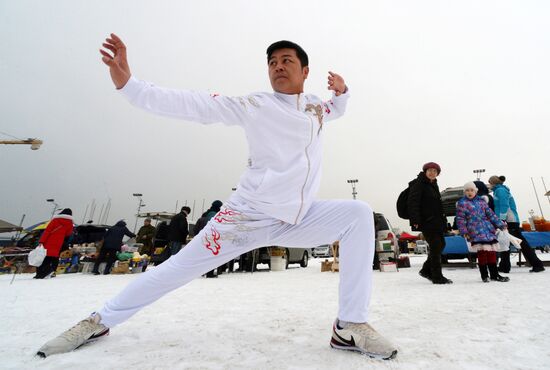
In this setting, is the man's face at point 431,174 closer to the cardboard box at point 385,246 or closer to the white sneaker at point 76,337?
the cardboard box at point 385,246

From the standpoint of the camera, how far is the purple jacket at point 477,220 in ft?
16.8

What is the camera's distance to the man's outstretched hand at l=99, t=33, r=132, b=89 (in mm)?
1672

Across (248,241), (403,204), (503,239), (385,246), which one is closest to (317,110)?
(248,241)

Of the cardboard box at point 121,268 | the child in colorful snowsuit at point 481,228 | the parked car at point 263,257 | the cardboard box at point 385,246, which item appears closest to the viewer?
the child in colorful snowsuit at point 481,228

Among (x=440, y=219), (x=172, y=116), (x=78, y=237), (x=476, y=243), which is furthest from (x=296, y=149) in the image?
(x=78, y=237)

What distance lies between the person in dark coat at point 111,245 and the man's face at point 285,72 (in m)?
9.51

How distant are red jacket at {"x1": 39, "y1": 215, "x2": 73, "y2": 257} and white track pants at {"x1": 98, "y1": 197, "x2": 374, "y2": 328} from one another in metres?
8.44

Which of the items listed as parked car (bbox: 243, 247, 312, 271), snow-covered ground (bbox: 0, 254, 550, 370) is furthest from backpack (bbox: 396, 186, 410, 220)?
parked car (bbox: 243, 247, 312, 271)

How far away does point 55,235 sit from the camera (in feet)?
27.9

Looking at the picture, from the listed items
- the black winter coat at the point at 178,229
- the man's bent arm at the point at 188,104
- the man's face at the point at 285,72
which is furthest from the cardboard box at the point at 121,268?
the man's face at the point at 285,72

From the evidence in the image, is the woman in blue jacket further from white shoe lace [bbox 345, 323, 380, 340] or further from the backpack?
white shoe lace [bbox 345, 323, 380, 340]

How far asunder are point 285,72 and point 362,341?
1.84 metres

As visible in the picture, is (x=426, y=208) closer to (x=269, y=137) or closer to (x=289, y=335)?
(x=289, y=335)

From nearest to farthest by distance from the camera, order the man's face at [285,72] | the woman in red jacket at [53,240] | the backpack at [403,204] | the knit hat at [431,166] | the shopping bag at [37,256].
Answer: the man's face at [285,72] < the knit hat at [431,166] < the backpack at [403,204] < the shopping bag at [37,256] < the woman in red jacket at [53,240]
